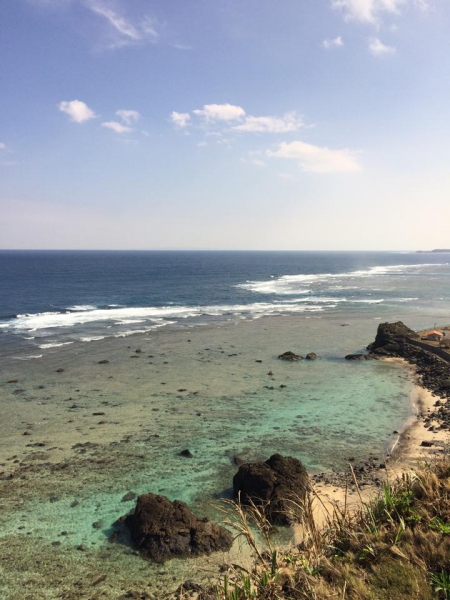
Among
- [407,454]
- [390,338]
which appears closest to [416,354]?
[390,338]

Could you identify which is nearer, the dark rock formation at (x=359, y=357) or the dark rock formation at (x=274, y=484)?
the dark rock formation at (x=274, y=484)

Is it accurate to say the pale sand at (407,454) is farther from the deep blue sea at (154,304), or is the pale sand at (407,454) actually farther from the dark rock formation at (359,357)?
the deep blue sea at (154,304)

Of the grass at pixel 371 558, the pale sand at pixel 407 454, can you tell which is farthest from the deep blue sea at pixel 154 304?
the grass at pixel 371 558

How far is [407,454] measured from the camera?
66.7 ft

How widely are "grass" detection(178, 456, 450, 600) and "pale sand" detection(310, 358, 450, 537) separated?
5442 millimetres

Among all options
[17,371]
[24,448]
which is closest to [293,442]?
[24,448]

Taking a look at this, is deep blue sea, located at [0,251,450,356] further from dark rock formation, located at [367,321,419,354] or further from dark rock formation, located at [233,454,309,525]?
dark rock formation, located at [233,454,309,525]

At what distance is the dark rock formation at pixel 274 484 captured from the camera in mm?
15266

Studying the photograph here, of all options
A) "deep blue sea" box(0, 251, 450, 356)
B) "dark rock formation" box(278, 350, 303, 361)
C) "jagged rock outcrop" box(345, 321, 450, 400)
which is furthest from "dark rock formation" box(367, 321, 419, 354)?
"deep blue sea" box(0, 251, 450, 356)

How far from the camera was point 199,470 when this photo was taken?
19141mm

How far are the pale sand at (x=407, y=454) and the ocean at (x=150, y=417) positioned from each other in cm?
76

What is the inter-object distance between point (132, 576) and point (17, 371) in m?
27.7

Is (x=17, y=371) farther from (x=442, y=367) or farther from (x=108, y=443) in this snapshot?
(x=442, y=367)

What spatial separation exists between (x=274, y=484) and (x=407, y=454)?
27.9 feet
